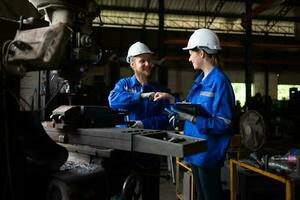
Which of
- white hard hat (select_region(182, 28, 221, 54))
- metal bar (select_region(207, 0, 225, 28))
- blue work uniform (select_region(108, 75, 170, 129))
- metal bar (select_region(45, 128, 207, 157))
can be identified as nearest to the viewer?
metal bar (select_region(45, 128, 207, 157))

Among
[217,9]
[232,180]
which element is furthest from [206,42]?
[217,9]

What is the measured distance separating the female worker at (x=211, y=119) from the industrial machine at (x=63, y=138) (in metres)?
Answer: 0.44

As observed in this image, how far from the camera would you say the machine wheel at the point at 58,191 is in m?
0.95

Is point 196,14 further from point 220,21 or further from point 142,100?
point 142,100

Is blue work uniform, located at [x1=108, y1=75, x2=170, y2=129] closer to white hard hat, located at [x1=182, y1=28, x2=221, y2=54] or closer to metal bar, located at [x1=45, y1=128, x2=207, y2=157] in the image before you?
white hard hat, located at [x1=182, y1=28, x2=221, y2=54]

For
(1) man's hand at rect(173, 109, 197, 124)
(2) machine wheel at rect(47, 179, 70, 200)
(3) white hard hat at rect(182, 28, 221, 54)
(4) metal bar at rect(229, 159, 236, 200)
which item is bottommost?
(4) metal bar at rect(229, 159, 236, 200)

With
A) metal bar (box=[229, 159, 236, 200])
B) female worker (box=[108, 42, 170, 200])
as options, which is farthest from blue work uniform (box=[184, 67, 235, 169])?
metal bar (box=[229, 159, 236, 200])

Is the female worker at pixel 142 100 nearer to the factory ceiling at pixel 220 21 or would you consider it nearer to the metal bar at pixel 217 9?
the factory ceiling at pixel 220 21

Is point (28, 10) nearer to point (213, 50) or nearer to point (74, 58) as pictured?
point (74, 58)

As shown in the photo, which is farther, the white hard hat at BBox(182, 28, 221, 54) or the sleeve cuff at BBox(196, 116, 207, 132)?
the white hard hat at BBox(182, 28, 221, 54)

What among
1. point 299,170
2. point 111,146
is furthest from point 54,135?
point 299,170

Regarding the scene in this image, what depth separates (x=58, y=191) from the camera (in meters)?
0.98

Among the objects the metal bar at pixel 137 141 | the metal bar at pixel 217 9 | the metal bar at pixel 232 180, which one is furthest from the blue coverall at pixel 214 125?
the metal bar at pixel 217 9

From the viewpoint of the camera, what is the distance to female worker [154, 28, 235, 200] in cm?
146
